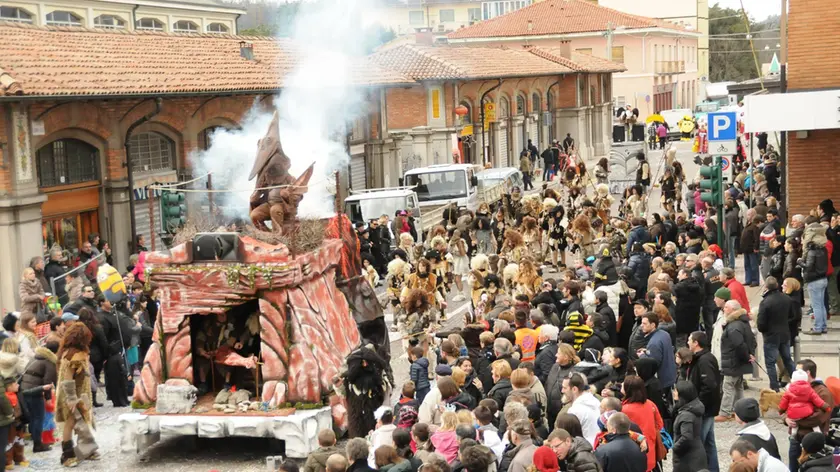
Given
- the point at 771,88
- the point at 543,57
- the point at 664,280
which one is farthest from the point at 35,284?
the point at 543,57

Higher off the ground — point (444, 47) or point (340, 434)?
point (444, 47)

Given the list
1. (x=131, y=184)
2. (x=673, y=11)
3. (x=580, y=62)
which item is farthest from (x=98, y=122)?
(x=673, y=11)

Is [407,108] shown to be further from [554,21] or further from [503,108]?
[554,21]

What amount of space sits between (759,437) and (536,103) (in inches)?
1784

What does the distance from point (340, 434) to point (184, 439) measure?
1953 mm

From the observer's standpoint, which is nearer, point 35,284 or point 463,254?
point 35,284

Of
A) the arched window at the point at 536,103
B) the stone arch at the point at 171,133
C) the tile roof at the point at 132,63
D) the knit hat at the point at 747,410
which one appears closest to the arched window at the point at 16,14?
the tile roof at the point at 132,63

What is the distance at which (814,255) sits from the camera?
700 inches

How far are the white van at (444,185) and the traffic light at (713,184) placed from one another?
1196cm

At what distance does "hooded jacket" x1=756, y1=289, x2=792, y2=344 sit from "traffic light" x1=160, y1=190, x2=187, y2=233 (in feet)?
29.0

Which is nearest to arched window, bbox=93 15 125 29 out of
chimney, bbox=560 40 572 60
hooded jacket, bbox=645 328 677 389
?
chimney, bbox=560 40 572 60

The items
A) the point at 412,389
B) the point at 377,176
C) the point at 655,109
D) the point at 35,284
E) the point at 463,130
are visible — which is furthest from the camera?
the point at 655,109

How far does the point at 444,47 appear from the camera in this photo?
5003cm

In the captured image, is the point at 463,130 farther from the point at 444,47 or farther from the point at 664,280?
the point at 664,280
